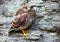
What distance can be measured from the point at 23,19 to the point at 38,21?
0.74 ft

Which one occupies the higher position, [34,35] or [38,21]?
[38,21]

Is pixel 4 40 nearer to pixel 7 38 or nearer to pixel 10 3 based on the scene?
pixel 7 38

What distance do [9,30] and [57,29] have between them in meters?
0.54

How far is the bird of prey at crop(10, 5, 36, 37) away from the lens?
7.69 ft

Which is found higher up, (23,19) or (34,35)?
(23,19)

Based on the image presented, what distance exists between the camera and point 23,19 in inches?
93.0

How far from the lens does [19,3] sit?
2.71 meters

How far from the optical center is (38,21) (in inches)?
98.7

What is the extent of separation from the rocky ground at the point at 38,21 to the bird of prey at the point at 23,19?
63 mm

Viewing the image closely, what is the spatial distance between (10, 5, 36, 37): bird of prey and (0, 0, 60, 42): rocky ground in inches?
2.5

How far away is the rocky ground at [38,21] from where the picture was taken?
2.36m

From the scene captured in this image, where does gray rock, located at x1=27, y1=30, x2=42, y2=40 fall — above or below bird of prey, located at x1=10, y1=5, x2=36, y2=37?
below

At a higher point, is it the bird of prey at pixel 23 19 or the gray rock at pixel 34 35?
the bird of prey at pixel 23 19

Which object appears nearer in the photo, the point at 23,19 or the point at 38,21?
the point at 23,19
